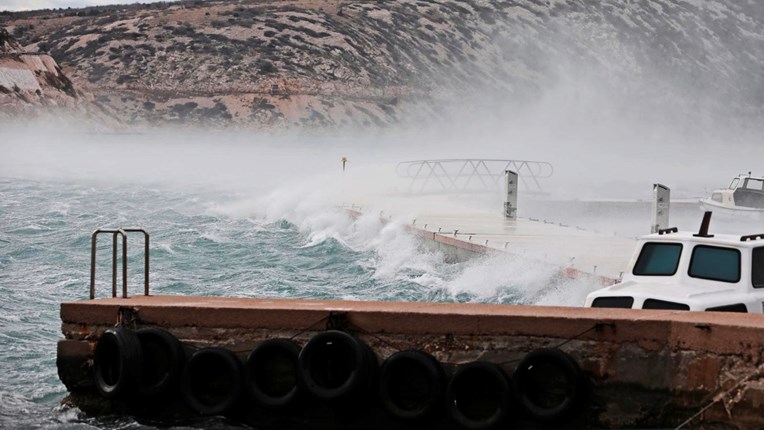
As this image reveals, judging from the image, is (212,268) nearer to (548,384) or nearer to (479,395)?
(479,395)

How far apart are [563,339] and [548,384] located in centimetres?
41

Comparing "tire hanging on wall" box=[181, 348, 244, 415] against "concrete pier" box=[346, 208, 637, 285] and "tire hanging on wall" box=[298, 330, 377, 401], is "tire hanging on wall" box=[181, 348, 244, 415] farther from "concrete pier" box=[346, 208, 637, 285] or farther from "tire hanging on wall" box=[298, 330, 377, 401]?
"concrete pier" box=[346, 208, 637, 285]

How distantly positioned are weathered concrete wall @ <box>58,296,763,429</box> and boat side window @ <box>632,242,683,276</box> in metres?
1.80

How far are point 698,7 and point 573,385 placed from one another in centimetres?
15957

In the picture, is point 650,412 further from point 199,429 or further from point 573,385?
point 199,429

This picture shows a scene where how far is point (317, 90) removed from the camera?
365 ft

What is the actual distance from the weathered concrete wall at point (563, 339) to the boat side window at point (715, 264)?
170 cm

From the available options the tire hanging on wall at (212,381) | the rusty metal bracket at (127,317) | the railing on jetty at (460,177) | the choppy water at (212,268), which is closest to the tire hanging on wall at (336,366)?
the tire hanging on wall at (212,381)

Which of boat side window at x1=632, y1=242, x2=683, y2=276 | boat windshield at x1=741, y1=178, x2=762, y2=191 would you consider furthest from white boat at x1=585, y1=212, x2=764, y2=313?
boat windshield at x1=741, y1=178, x2=762, y2=191

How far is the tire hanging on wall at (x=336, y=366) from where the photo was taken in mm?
11562

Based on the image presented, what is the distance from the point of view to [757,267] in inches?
516

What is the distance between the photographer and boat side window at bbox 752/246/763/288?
13.1m

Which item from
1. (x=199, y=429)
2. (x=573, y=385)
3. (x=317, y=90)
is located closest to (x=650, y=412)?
(x=573, y=385)

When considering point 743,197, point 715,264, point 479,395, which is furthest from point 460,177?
point 479,395
